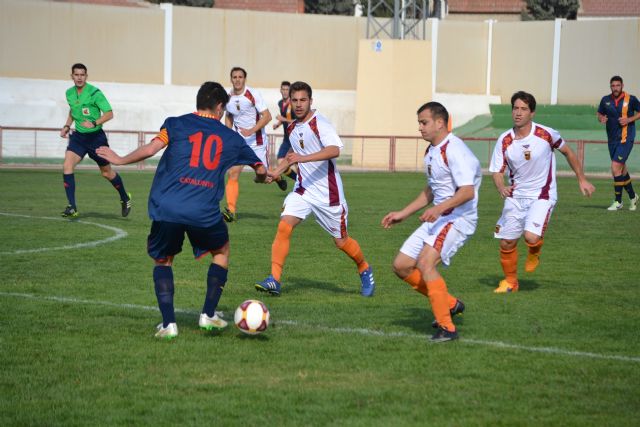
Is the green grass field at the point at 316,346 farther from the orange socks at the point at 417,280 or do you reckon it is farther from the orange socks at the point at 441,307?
the orange socks at the point at 417,280

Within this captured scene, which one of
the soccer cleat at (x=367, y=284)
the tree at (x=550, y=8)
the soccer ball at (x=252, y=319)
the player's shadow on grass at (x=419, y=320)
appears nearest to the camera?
the soccer ball at (x=252, y=319)

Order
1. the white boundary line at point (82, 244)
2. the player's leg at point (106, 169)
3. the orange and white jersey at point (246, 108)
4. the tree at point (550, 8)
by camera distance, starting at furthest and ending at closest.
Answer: the tree at point (550, 8) → the orange and white jersey at point (246, 108) → the player's leg at point (106, 169) → the white boundary line at point (82, 244)

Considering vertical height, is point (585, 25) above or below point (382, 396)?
above

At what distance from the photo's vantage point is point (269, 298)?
946cm

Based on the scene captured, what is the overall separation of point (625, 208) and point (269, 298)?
1228cm

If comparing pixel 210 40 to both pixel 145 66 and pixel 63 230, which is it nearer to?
pixel 145 66

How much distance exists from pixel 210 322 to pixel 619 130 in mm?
13609

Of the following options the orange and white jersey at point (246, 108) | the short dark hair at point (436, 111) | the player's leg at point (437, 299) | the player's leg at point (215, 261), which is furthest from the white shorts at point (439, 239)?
the orange and white jersey at point (246, 108)

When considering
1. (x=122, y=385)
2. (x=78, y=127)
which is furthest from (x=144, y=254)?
(x=122, y=385)

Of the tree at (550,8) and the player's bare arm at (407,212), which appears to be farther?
the tree at (550,8)

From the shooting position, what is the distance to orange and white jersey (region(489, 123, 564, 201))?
33.3ft

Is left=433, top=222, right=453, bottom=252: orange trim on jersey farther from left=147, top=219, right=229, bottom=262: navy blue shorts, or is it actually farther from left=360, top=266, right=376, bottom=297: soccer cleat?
left=360, top=266, right=376, bottom=297: soccer cleat

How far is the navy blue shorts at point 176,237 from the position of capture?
7.44m

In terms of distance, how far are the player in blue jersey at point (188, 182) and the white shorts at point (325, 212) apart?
2.41 metres
